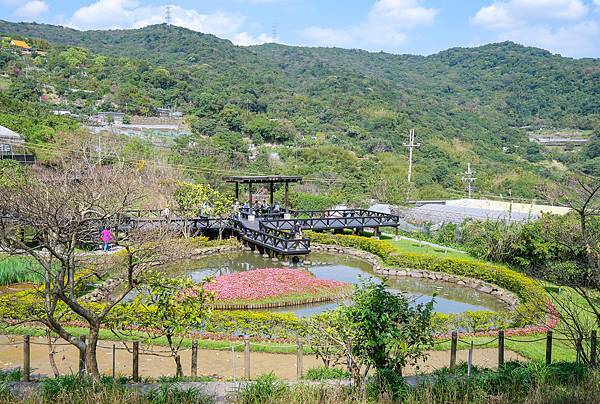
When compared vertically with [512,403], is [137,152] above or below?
above

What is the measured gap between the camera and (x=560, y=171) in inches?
2266

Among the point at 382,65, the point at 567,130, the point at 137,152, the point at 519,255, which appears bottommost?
the point at 519,255

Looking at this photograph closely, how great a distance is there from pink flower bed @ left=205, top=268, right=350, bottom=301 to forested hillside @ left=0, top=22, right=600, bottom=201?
16.6 m

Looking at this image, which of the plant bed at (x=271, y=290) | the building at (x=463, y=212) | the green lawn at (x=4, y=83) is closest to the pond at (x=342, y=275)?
the plant bed at (x=271, y=290)

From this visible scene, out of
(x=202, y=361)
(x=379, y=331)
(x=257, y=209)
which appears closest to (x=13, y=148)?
(x=257, y=209)

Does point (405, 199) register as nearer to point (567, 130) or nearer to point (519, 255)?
point (519, 255)

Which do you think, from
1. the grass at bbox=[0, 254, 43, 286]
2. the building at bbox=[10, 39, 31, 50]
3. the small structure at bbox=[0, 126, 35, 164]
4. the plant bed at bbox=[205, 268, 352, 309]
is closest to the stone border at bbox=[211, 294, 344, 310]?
the plant bed at bbox=[205, 268, 352, 309]

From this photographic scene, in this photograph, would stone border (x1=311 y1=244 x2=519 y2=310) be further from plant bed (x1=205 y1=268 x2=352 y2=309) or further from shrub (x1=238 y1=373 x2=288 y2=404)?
shrub (x1=238 y1=373 x2=288 y2=404)

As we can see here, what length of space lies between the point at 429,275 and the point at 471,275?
1.48m

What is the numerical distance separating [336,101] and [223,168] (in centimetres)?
3631

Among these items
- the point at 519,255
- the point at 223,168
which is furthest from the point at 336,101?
the point at 519,255

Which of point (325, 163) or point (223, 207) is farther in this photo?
point (325, 163)

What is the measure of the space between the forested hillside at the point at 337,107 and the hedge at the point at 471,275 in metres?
10.0

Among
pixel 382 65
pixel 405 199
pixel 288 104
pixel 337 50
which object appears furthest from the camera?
pixel 337 50
